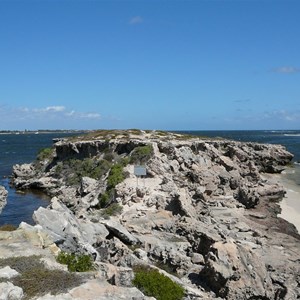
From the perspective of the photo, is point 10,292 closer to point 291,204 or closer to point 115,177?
point 115,177

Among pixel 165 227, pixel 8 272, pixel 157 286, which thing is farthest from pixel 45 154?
pixel 8 272

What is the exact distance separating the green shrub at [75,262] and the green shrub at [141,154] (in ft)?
104

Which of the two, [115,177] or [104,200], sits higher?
[115,177]

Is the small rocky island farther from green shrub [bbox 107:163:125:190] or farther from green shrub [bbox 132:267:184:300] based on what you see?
green shrub [bbox 132:267:184:300]

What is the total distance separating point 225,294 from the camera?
19484mm

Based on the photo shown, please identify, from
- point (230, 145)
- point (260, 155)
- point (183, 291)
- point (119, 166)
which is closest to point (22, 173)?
point (119, 166)

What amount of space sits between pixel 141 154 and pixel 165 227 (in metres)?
21.8

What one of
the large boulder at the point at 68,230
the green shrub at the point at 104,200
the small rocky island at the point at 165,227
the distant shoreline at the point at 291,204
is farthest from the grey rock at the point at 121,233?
the distant shoreline at the point at 291,204

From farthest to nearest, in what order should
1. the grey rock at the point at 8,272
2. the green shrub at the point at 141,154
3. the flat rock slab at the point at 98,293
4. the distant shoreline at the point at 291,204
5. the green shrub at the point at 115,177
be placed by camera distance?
1. the green shrub at the point at 141,154
2. the green shrub at the point at 115,177
3. the distant shoreline at the point at 291,204
4. the grey rock at the point at 8,272
5. the flat rock slab at the point at 98,293

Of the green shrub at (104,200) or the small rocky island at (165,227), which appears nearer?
the small rocky island at (165,227)

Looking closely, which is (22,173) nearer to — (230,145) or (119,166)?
(119,166)

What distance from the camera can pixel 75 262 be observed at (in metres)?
16.7

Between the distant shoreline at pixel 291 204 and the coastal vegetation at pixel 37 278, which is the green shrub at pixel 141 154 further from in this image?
the coastal vegetation at pixel 37 278

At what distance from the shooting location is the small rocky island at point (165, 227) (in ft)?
61.0
